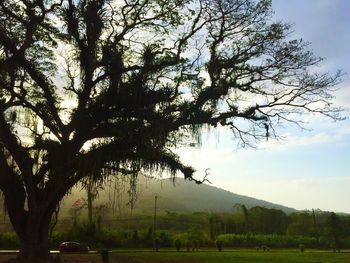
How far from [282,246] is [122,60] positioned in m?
55.5

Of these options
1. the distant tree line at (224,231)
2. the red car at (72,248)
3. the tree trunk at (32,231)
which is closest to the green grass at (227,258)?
the red car at (72,248)

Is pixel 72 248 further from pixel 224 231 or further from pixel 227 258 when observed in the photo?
pixel 224 231

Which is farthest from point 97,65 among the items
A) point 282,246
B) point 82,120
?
point 282,246

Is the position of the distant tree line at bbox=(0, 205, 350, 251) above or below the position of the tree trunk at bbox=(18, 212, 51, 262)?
above

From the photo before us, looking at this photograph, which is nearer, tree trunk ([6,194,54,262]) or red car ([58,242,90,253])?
tree trunk ([6,194,54,262])

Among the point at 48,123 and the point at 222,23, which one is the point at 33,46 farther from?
the point at 222,23

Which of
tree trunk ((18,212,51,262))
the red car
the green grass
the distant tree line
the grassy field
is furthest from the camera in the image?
the distant tree line

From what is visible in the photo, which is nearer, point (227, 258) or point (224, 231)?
point (227, 258)

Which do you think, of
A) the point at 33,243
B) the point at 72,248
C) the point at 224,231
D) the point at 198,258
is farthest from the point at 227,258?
the point at 224,231

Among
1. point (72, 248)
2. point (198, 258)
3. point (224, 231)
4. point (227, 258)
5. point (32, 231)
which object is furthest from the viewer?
point (224, 231)

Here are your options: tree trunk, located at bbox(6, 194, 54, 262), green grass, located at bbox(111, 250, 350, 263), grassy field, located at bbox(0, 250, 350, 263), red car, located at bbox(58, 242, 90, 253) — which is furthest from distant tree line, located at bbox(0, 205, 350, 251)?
tree trunk, located at bbox(6, 194, 54, 262)

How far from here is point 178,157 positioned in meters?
23.3

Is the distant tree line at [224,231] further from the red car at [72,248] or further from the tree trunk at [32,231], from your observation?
the tree trunk at [32,231]

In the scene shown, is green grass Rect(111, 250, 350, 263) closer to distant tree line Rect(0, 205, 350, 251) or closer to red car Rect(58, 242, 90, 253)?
red car Rect(58, 242, 90, 253)
